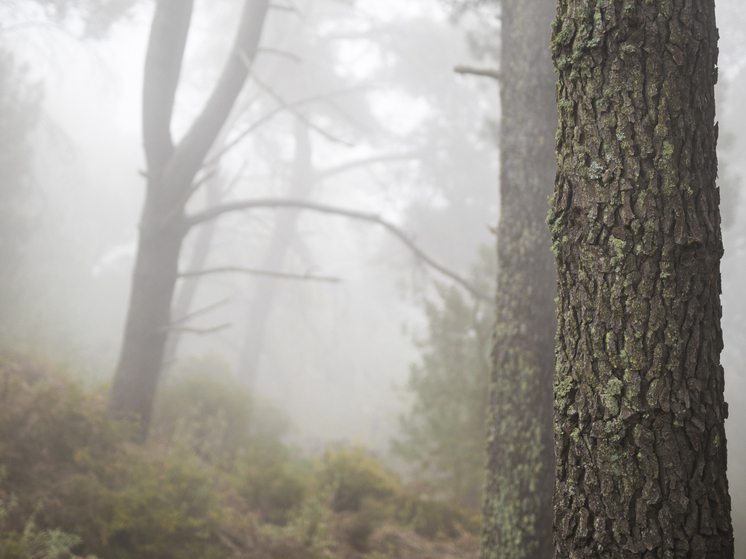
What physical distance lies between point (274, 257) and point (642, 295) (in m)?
12.4

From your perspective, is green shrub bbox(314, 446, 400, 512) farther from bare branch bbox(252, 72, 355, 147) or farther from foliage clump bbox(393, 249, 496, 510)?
bare branch bbox(252, 72, 355, 147)

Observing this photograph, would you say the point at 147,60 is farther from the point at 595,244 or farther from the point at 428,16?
the point at 428,16

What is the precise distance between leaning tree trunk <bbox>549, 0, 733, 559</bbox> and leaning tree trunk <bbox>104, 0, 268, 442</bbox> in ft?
13.5

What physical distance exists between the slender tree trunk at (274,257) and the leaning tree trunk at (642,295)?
36.7 feet

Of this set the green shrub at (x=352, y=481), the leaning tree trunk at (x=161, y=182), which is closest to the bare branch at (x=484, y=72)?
the leaning tree trunk at (x=161, y=182)

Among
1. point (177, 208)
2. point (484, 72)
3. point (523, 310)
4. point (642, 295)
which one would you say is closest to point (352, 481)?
point (523, 310)

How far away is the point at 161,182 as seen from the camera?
200 inches

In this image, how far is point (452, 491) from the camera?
604 centimetres

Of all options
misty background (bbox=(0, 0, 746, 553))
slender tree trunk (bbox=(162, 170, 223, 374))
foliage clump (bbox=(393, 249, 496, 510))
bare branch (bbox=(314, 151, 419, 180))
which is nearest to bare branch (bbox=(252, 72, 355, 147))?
foliage clump (bbox=(393, 249, 496, 510))

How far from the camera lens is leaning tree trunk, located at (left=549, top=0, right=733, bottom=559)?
1.57 metres

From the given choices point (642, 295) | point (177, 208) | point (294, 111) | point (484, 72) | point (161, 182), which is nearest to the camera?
point (642, 295)

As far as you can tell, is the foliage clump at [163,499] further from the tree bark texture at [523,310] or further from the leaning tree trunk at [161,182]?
the tree bark texture at [523,310]

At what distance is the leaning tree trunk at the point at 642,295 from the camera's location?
1.57 m

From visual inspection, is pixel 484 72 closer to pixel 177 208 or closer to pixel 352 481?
pixel 177 208
